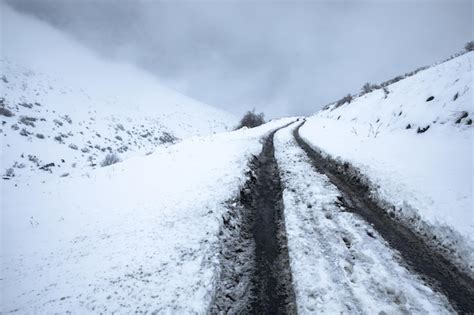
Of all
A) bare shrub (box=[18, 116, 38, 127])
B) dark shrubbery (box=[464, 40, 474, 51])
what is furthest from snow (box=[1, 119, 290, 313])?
dark shrubbery (box=[464, 40, 474, 51])

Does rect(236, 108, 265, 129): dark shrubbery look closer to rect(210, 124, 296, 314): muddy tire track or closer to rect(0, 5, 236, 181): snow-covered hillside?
rect(0, 5, 236, 181): snow-covered hillside

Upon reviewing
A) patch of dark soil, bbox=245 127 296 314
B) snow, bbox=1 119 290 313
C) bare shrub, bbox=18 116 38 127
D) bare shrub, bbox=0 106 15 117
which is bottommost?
patch of dark soil, bbox=245 127 296 314

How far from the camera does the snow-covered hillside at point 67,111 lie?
55.8 feet

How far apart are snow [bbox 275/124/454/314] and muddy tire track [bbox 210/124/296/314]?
240mm

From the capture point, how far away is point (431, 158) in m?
8.02

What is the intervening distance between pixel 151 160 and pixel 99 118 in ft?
72.5

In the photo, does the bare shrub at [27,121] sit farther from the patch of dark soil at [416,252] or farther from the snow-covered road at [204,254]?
the patch of dark soil at [416,252]

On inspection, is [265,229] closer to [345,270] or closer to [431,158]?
[345,270]

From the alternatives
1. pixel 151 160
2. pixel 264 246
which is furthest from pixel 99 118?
pixel 264 246

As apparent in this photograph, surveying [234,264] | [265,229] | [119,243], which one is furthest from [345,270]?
[119,243]

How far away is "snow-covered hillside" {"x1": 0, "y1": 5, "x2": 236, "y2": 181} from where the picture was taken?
17016 mm

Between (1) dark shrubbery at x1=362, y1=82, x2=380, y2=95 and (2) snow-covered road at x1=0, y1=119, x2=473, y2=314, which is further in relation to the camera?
(1) dark shrubbery at x1=362, y1=82, x2=380, y2=95

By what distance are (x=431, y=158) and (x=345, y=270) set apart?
6315 mm

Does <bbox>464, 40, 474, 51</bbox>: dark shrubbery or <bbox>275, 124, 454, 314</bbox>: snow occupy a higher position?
<bbox>464, 40, 474, 51</bbox>: dark shrubbery
